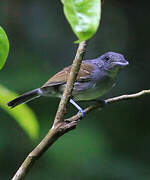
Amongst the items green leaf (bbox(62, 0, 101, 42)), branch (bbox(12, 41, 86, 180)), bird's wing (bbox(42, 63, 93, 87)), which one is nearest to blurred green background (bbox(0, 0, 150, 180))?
bird's wing (bbox(42, 63, 93, 87))

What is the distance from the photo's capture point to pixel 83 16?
21.3 inches

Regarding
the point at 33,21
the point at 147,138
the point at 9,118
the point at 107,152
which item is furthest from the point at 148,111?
the point at 33,21

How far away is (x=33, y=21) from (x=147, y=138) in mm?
2409

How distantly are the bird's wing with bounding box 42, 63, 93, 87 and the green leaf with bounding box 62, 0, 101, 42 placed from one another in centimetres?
205

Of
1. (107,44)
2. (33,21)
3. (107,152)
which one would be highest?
(33,21)

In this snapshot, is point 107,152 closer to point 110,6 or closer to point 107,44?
point 107,44

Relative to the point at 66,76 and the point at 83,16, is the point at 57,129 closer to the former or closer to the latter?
the point at 83,16

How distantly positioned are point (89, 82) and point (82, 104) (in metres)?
1.53

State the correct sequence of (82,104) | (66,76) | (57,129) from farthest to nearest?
1. (82,104)
2. (66,76)
3. (57,129)

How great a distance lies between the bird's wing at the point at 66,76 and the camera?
2637 millimetres

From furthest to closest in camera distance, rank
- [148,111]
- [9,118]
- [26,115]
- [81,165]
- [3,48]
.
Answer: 1. [148,111]
2. [9,118]
3. [81,165]
4. [26,115]
5. [3,48]

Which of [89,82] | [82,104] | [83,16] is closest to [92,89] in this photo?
[89,82]

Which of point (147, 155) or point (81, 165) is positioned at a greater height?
point (81, 165)

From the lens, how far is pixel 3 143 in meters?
3.70
